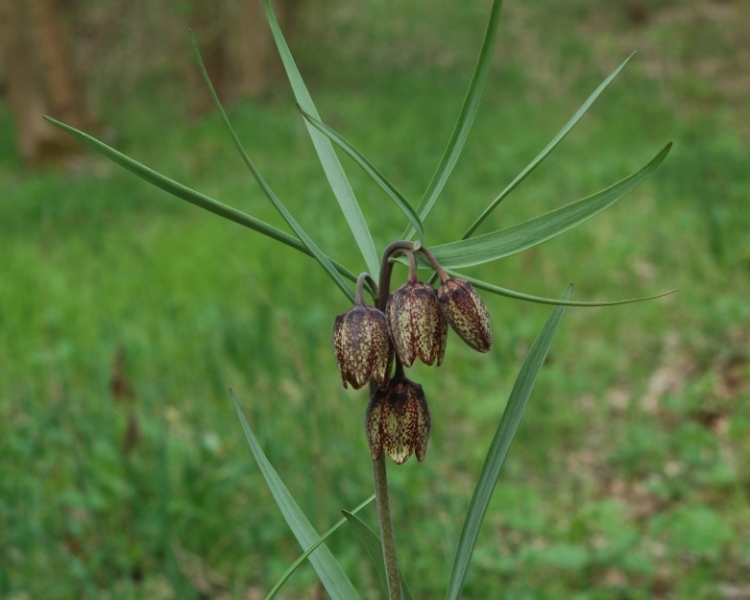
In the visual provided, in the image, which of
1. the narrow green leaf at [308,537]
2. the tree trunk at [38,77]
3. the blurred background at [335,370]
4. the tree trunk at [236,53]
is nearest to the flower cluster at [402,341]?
the narrow green leaf at [308,537]

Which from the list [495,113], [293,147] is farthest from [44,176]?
[495,113]

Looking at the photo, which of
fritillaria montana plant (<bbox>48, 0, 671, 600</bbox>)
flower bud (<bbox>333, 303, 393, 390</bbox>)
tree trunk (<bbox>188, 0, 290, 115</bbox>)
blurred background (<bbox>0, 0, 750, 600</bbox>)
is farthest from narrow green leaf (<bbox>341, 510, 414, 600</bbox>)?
tree trunk (<bbox>188, 0, 290, 115</bbox>)

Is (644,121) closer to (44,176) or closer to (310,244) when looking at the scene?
(44,176)

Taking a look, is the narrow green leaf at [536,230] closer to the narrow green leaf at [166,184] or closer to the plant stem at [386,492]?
the plant stem at [386,492]

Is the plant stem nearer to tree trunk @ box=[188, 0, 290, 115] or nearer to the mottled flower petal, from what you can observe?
the mottled flower petal

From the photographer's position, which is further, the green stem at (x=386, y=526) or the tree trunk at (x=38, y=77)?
the tree trunk at (x=38, y=77)

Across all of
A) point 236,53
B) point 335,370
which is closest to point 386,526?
point 335,370
